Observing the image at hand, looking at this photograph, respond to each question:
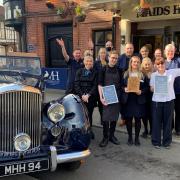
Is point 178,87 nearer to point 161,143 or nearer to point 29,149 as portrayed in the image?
point 161,143

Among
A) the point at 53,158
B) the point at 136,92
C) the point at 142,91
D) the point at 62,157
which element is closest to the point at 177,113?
the point at 142,91

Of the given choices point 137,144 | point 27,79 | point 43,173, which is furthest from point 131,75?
point 43,173

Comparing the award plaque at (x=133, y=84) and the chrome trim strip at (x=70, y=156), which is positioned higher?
the award plaque at (x=133, y=84)

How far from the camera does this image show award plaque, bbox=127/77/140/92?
6.14 metres

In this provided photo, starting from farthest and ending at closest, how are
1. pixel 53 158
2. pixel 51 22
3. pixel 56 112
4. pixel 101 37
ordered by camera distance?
pixel 51 22, pixel 101 37, pixel 56 112, pixel 53 158

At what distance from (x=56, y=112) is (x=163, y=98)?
2.05 metres

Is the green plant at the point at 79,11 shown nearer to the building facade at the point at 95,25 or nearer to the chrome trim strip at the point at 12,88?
the building facade at the point at 95,25

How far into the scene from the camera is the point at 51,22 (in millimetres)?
13516

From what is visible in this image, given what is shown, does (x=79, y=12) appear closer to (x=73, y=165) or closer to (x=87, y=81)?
(x=87, y=81)

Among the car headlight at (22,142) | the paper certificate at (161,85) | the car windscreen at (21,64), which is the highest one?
the car windscreen at (21,64)

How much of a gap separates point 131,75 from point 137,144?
127 cm

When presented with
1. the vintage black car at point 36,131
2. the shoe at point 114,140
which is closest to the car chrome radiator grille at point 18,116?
the vintage black car at point 36,131

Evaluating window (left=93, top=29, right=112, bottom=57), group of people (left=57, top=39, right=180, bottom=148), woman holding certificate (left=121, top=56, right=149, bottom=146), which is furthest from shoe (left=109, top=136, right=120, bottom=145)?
window (left=93, top=29, right=112, bottom=57)

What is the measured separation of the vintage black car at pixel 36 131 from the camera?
438 cm
